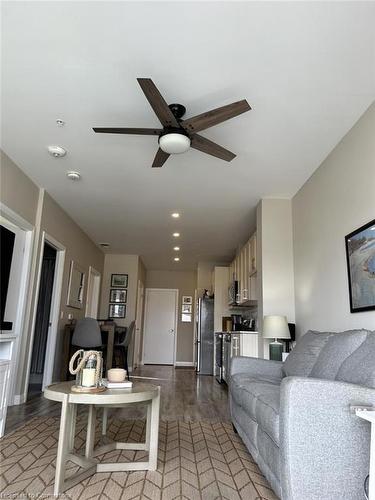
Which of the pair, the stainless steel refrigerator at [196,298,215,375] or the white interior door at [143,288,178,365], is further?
the white interior door at [143,288,178,365]

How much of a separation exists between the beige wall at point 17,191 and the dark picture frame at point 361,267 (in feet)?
11.2

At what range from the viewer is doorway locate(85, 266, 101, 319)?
7238 millimetres

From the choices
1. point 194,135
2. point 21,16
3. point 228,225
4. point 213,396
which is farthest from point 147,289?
point 21,16

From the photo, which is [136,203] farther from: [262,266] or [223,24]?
[223,24]

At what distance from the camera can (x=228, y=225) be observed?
591cm

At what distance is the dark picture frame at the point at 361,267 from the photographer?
8.73 ft

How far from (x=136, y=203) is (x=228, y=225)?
1.68m

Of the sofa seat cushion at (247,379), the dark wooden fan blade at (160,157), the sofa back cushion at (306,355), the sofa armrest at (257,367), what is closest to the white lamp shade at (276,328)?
the sofa armrest at (257,367)

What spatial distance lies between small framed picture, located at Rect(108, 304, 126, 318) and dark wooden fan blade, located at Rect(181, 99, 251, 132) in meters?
6.21

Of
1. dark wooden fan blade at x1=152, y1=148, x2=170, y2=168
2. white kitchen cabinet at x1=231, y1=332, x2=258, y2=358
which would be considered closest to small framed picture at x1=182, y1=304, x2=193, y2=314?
white kitchen cabinet at x1=231, y1=332, x2=258, y2=358

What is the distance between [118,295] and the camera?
27.2 ft

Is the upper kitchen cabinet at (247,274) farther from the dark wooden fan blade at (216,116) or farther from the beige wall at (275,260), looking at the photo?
the dark wooden fan blade at (216,116)

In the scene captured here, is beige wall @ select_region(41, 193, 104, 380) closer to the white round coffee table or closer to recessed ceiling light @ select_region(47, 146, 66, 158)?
recessed ceiling light @ select_region(47, 146, 66, 158)

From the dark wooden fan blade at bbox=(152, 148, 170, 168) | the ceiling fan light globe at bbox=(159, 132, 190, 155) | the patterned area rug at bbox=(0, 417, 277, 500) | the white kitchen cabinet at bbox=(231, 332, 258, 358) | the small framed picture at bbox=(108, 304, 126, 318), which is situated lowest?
the patterned area rug at bbox=(0, 417, 277, 500)
